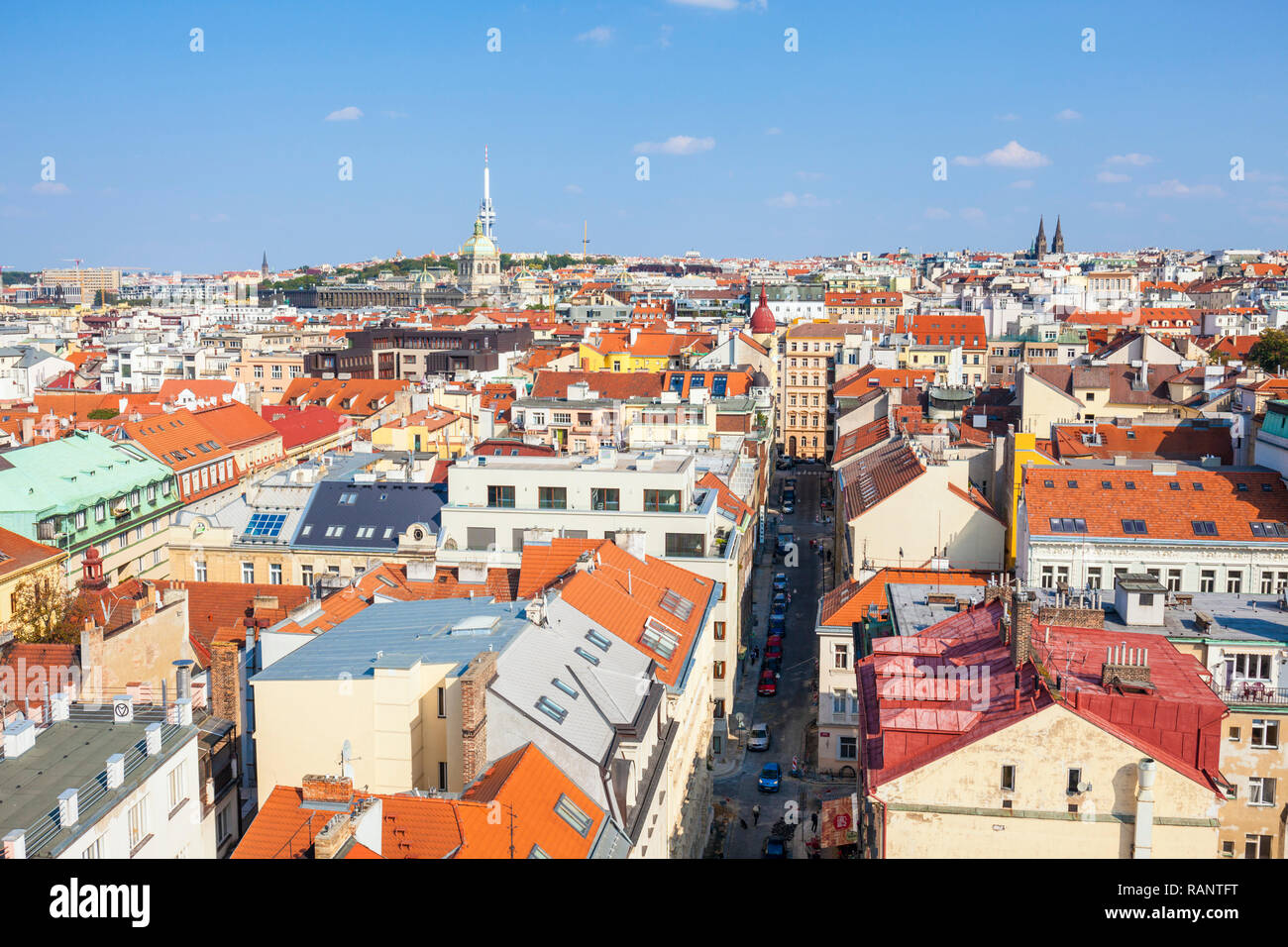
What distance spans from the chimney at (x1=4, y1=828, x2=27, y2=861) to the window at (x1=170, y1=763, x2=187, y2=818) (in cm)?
Answer: 376

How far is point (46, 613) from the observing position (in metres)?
33.9

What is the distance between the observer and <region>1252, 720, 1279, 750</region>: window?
2152 cm

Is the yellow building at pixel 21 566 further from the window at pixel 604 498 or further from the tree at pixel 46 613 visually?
the window at pixel 604 498

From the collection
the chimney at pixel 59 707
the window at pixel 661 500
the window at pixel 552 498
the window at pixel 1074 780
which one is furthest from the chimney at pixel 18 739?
the window at pixel 661 500

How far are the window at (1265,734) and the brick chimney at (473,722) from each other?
13.8 m

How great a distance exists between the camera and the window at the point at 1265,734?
70.6 feet

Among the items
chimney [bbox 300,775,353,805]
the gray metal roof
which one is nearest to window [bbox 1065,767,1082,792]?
the gray metal roof

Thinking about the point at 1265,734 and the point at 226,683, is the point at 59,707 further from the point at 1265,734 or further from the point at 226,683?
the point at 1265,734

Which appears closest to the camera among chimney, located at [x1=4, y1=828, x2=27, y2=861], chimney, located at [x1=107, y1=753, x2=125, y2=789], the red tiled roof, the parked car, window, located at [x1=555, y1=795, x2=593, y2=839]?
chimney, located at [x1=4, y1=828, x2=27, y2=861]

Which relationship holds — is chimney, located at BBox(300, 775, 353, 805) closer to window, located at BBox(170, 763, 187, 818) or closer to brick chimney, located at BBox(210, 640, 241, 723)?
window, located at BBox(170, 763, 187, 818)

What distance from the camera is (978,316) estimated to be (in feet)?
319

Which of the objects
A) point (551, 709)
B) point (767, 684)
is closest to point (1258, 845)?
point (551, 709)
